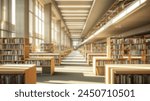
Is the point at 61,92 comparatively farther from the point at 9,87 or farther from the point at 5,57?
the point at 5,57

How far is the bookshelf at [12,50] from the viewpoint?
9.22 meters

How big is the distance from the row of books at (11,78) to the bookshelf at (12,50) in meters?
5.01

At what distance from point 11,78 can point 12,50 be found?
5165mm

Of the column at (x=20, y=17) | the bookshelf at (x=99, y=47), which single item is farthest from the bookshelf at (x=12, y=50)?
the bookshelf at (x=99, y=47)

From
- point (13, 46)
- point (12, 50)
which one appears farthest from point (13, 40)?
point (12, 50)

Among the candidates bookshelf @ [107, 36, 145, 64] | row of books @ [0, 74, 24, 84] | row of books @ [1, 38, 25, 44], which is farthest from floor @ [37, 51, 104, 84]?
row of books @ [0, 74, 24, 84]

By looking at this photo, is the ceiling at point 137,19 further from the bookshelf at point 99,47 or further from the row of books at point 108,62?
the bookshelf at point 99,47

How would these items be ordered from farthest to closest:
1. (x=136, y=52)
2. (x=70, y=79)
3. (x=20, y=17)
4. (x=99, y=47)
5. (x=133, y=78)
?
(x=99, y=47)
(x=20, y=17)
(x=136, y=52)
(x=70, y=79)
(x=133, y=78)

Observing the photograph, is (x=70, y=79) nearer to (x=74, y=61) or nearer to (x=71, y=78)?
(x=71, y=78)

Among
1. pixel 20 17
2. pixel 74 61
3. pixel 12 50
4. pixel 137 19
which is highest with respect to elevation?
pixel 20 17

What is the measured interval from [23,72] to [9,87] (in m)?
0.95

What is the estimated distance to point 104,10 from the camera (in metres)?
16.2

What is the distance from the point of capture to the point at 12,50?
30.5 ft

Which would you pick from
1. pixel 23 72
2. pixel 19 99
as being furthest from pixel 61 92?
pixel 23 72
